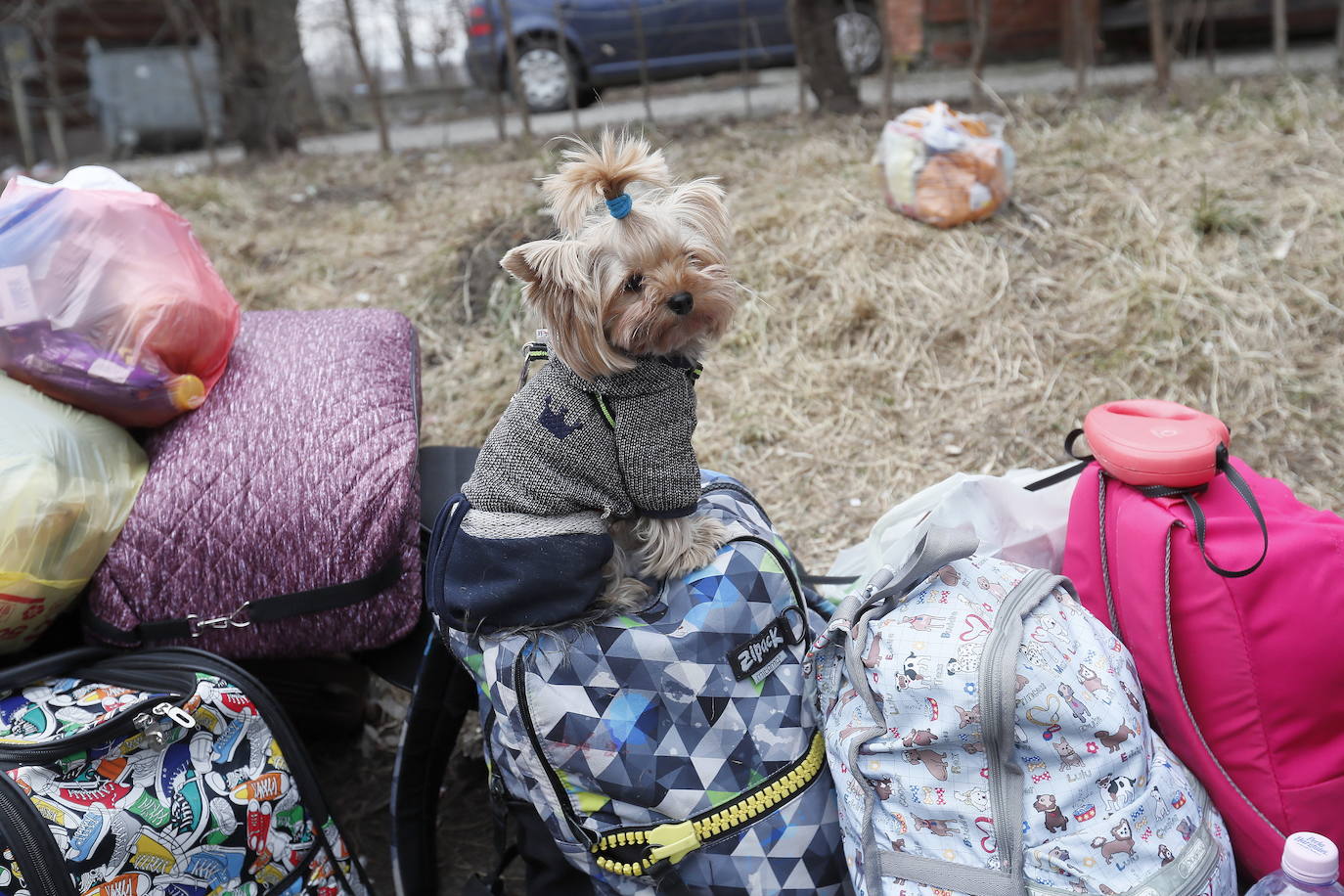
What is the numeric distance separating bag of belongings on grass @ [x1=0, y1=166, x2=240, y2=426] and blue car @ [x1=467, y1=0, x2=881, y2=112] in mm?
5429

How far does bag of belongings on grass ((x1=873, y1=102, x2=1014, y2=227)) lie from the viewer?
3.80 meters

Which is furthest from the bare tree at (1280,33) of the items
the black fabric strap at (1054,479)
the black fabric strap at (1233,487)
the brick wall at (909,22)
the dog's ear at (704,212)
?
the dog's ear at (704,212)

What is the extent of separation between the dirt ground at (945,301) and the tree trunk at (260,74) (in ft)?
6.18

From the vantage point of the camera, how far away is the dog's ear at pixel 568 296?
163 cm

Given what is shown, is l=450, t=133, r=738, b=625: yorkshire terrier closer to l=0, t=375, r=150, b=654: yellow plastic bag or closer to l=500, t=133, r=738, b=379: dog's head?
l=500, t=133, r=738, b=379: dog's head

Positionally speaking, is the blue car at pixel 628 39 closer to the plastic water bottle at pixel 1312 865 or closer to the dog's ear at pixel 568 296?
the dog's ear at pixel 568 296

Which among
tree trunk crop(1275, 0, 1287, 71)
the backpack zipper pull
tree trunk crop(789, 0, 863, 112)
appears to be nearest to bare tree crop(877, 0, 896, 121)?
tree trunk crop(789, 0, 863, 112)

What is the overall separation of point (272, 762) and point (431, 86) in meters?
11.5

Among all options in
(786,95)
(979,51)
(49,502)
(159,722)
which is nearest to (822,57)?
(979,51)

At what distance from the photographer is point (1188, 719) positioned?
166 centimetres

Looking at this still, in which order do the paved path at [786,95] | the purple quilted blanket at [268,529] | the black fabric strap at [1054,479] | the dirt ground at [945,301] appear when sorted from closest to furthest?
the purple quilted blanket at [268,529] → the black fabric strap at [1054,479] → the dirt ground at [945,301] → the paved path at [786,95]

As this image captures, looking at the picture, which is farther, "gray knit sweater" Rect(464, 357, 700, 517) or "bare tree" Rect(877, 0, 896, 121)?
"bare tree" Rect(877, 0, 896, 121)

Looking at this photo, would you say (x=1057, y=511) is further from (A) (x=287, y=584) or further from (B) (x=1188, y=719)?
(A) (x=287, y=584)

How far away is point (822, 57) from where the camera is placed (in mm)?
5301
